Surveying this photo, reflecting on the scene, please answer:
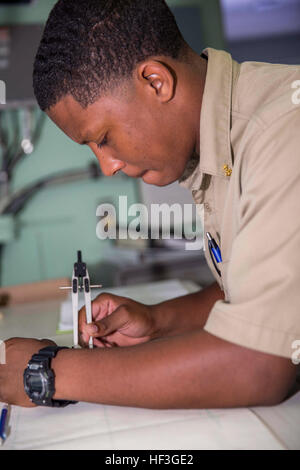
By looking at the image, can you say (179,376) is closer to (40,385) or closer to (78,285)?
(40,385)

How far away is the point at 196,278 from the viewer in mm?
2293

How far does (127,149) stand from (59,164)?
5.88 feet

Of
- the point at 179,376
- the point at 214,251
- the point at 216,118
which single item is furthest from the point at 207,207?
the point at 179,376

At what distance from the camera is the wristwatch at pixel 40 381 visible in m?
0.74

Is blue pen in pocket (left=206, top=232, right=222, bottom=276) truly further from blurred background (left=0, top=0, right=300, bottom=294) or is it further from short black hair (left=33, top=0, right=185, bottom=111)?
blurred background (left=0, top=0, right=300, bottom=294)

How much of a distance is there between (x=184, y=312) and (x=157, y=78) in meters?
0.56

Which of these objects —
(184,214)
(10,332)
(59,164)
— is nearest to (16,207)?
(59,164)

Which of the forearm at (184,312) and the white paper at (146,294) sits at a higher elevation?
the forearm at (184,312)

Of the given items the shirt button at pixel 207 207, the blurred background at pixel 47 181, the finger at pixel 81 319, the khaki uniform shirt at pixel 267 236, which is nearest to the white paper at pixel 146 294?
the finger at pixel 81 319

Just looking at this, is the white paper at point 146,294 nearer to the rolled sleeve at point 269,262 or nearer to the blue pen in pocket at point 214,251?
the blue pen in pocket at point 214,251

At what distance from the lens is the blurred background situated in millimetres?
2389

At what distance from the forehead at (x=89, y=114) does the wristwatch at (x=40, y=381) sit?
0.39 meters

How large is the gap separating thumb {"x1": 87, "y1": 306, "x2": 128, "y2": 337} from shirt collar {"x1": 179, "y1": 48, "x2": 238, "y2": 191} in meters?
0.36
